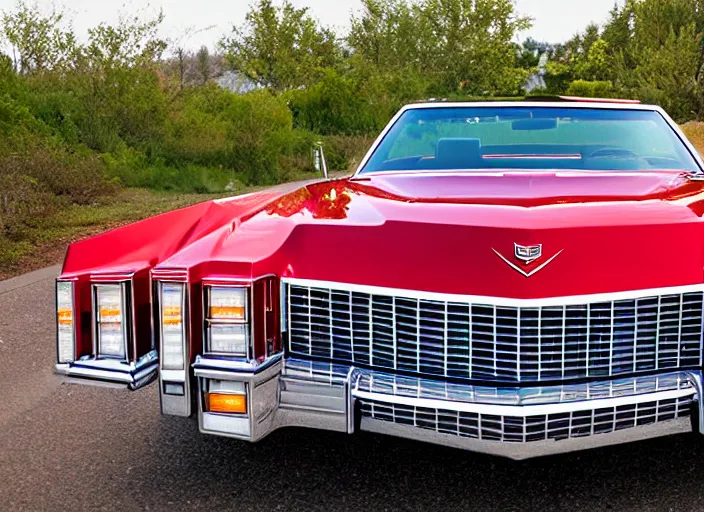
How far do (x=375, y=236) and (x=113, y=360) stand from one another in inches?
37.1

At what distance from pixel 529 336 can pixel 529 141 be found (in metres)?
2.01

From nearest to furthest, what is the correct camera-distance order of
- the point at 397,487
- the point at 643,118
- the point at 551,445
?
1. the point at 551,445
2. the point at 397,487
3. the point at 643,118

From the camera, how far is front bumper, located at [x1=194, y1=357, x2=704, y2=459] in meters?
2.51

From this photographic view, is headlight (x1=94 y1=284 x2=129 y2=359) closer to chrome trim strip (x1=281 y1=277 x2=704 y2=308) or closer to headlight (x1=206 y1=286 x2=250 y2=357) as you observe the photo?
headlight (x1=206 y1=286 x2=250 y2=357)

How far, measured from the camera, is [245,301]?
263cm

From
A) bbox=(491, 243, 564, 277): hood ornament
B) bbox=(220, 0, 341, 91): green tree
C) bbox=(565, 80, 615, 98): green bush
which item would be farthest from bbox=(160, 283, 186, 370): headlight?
bbox=(565, 80, 615, 98): green bush

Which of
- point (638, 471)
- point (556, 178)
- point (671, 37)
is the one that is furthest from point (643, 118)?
point (671, 37)

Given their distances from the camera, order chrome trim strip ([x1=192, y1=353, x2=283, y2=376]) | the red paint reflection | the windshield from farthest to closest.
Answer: the windshield, the red paint reflection, chrome trim strip ([x1=192, y1=353, x2=283, y2=376])

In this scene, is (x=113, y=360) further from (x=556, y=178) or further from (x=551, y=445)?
(x=556, y=178)

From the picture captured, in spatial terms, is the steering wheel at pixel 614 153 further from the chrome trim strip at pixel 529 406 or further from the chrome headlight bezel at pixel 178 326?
the chrome headlight bezel at pixel 178 326

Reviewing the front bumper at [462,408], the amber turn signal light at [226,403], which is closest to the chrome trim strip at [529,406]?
the front bumper at [462,408]

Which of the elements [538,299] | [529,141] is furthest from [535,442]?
[529,141]

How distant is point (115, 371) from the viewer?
9.09ft

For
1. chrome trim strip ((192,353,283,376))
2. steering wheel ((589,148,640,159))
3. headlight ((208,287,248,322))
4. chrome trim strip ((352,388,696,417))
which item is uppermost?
steering wheel ((589,148,640,159))
